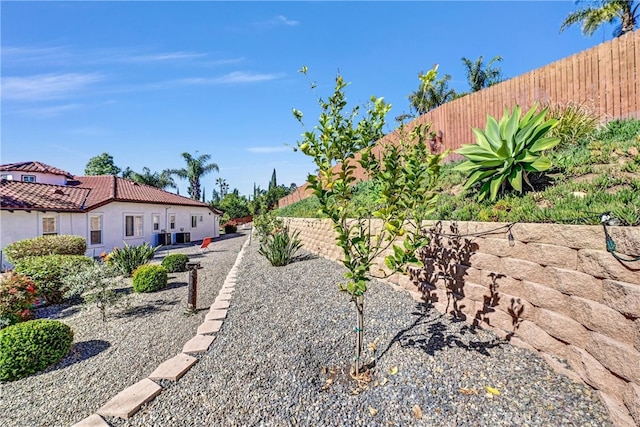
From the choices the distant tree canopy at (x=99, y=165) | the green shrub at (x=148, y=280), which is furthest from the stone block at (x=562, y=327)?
the distant tree canopy at (x=99, y=165)

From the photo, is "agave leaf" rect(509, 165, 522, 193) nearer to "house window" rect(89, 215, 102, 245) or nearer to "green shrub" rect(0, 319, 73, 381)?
"green shrub" rect(0, 319, 73, 381)

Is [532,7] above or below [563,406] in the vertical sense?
above

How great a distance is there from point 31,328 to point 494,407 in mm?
5153

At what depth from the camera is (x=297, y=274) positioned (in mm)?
6223

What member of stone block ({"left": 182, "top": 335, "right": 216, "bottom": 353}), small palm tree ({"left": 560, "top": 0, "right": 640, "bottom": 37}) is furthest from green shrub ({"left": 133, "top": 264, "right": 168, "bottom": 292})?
small palm tree ({"left": 560, "top": 0, "right": 640, "bottom": 37})

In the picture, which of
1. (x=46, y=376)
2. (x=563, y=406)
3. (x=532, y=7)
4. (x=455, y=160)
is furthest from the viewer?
(x=455, y=160)

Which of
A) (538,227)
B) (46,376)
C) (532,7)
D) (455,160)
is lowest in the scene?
(46,376)

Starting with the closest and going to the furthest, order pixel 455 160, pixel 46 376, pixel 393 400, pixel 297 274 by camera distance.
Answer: pixel 393 400, pixel 46 376, pixel 297 274, pixel 455 160

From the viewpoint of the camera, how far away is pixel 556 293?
2.44 metres

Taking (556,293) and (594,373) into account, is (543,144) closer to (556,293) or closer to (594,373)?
(556,293)

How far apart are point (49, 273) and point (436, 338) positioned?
7702 mm

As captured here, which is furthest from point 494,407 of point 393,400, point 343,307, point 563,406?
point 343,307

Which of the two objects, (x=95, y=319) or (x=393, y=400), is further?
(x=95, y=319)

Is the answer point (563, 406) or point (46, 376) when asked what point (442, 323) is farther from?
point (46, 376)
